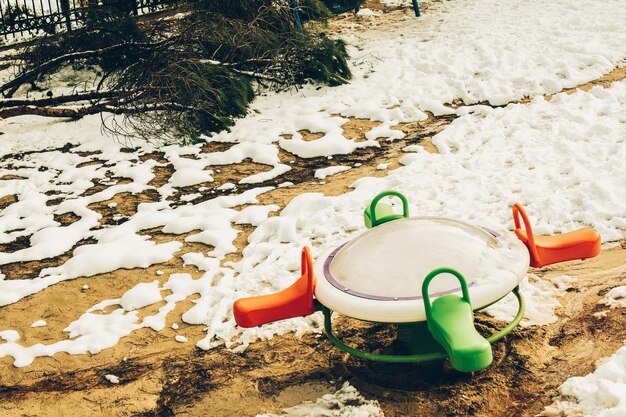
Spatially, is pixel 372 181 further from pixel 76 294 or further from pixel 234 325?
pixel 76 294

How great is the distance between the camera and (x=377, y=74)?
772 cm

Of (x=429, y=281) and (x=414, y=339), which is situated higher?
(x=429, y=281)

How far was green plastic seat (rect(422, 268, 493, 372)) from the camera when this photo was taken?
A: 2.35 metres

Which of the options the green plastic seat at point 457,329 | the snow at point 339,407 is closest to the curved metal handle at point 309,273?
the snow at point 339,407

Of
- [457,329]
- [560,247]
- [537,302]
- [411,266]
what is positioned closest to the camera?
[457,329]

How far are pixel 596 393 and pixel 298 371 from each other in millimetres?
1344

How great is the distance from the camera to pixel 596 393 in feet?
8.59

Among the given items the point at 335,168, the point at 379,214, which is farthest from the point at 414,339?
the point at 335,168

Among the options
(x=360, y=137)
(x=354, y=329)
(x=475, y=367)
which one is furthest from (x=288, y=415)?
(x=360, y=137)

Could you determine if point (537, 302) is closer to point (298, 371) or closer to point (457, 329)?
point (457, 329)

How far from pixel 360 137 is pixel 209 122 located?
1.59m

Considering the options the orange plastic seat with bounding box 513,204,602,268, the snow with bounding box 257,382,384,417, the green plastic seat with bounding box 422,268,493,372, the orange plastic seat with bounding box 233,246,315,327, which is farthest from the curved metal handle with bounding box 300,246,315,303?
the orange plastic seat with bounding box 513,204,602,268

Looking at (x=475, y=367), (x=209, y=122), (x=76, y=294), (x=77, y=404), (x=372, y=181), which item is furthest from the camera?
(x=209, y=122)

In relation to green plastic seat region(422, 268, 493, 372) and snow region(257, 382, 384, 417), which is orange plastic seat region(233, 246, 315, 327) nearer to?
snow region(257, 382, 384, 417)
